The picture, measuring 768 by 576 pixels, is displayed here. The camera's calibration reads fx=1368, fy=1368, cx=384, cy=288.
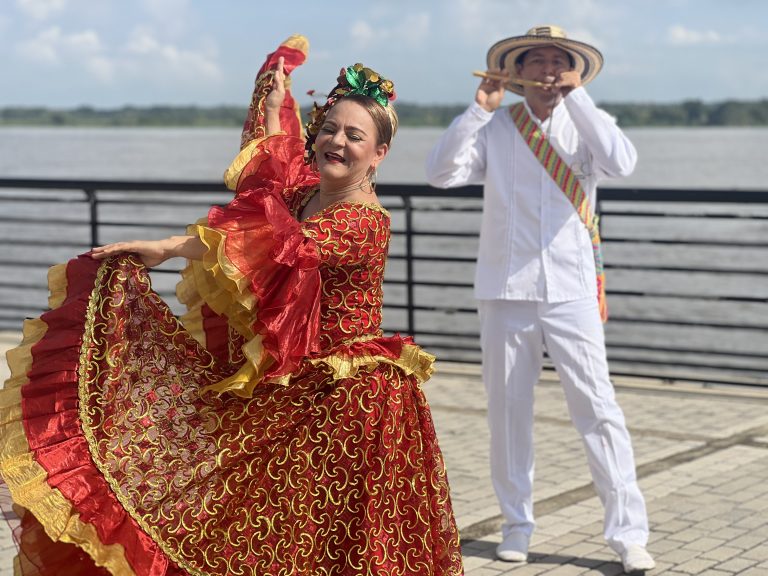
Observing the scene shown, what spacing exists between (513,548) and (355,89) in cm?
220

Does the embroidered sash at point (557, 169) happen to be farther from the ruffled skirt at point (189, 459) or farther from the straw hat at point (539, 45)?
the ruffled skirt at point (189, 459)

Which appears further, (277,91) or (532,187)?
(532,187)

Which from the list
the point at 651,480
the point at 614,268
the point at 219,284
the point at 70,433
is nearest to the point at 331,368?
the point at 219,284

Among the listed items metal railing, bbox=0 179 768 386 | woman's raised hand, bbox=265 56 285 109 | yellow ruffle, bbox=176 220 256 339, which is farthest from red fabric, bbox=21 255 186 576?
metal railing, bbox=0 179 768 386

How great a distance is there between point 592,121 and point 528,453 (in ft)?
4.62

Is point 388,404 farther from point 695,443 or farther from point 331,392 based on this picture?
point 695,443

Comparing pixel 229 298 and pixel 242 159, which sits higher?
pixel 242 159

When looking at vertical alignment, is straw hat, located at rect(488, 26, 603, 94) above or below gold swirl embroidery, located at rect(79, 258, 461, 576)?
above

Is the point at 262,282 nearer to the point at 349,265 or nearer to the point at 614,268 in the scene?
the point at 349,265

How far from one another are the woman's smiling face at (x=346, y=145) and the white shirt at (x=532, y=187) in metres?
1.45

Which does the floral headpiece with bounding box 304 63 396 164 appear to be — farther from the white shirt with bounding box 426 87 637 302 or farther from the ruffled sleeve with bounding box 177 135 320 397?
the white shirt with bounding box 426 87 637 302

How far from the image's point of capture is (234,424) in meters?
4.17

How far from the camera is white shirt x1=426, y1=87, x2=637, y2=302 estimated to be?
5555mm

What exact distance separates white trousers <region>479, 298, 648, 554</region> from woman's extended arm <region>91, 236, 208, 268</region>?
1.89 meters
